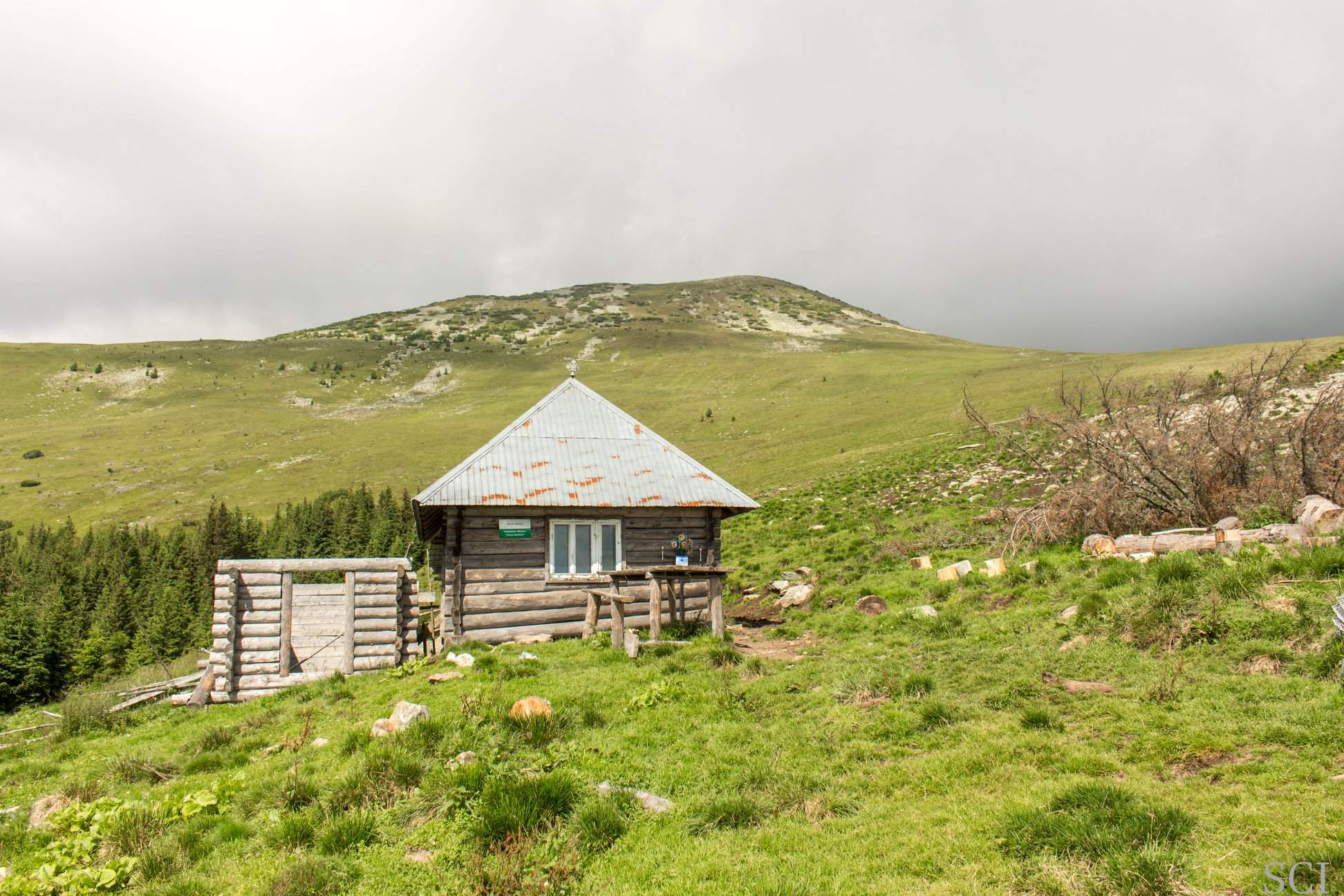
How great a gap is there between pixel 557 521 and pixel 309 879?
12159 mm

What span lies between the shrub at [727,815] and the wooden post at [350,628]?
1174 centimetres

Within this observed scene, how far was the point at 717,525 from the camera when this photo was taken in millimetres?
18969

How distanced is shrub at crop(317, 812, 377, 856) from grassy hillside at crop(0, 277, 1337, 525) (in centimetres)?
2260

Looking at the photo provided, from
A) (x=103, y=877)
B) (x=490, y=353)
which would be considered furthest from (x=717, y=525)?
(x=490, y=353)

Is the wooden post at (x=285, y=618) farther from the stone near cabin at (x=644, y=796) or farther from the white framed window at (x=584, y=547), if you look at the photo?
the stone near cabin at (x=644, y=796)

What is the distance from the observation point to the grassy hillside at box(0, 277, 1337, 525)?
198 ft

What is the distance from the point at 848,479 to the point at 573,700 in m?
27.9

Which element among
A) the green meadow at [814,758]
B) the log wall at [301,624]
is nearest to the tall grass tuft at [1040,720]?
the green meadow at [814,758]

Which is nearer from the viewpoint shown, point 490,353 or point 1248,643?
point 1248,643

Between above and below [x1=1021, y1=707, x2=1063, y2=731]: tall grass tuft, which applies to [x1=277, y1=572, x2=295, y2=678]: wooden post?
below

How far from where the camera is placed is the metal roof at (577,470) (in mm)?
17281

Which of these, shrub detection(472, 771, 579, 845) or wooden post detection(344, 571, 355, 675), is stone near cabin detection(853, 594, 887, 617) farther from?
wooden post detection(344, 571, 355, 675)

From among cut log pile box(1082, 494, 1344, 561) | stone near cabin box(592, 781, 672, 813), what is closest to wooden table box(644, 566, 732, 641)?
stone near cabin box(592, 781, 672, 813)

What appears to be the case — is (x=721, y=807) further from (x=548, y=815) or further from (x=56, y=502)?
(x=56, y=502)
